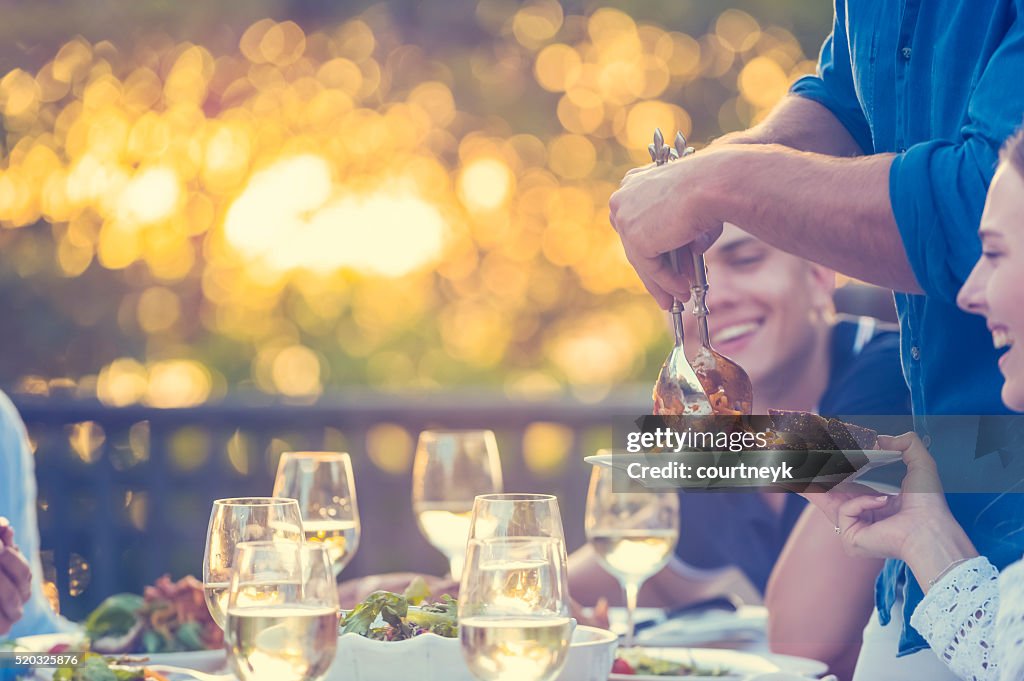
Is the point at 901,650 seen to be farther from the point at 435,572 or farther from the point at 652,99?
the point at 652,99

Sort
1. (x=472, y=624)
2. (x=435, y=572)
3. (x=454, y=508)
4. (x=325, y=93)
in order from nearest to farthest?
1. (x=472, y=624)
2. (x=454, y=508)
3. (x=435, y=572)
4. (x=325, y=93)

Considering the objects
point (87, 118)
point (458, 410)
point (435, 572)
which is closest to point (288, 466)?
point (458, 410)

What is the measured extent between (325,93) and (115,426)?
416cm

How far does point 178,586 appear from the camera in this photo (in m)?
1.55

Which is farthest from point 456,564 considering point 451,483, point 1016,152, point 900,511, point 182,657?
point 1016,152

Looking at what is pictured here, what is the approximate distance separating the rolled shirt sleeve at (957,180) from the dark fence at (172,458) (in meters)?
2.57

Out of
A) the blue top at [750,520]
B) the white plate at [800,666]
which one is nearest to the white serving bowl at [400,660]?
the white plate at [800,666]

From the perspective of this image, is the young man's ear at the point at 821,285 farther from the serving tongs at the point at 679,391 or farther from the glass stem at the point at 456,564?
the serving tongs at the point at 679,391

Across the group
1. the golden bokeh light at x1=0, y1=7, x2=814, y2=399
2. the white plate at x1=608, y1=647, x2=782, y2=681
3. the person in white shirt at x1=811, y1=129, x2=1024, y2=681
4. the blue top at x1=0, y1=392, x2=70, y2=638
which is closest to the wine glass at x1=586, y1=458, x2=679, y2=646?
the white plate at x1=608, y1=647, x2=782, y2=681

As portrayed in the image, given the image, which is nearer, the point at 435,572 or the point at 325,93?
the point at 435,572

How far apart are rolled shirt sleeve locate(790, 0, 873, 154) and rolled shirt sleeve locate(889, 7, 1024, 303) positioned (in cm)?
48

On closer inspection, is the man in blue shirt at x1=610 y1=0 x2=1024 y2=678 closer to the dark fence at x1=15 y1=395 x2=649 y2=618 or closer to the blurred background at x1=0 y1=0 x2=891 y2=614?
the dark fence at x1=15 y1=395 x2=649 y2=618

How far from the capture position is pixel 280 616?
3.27 ft

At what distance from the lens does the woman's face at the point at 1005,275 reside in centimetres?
100
